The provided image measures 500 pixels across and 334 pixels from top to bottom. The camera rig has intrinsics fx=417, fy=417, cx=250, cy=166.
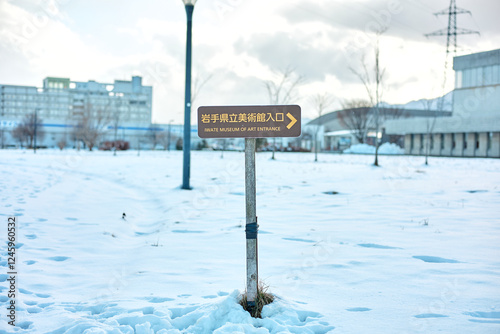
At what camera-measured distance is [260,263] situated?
5.86 metres

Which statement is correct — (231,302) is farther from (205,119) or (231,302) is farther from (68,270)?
(68,270)

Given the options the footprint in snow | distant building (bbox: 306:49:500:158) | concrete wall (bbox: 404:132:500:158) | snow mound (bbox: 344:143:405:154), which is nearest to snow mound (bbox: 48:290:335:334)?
the footprint in snow

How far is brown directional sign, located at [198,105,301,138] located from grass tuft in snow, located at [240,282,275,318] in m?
1.64

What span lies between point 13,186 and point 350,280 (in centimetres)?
1021

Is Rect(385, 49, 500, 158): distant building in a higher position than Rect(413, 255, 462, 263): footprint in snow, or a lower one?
higher

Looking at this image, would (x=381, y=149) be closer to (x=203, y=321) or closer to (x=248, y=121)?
(x=248, y=121)

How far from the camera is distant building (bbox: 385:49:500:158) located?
45906 mm

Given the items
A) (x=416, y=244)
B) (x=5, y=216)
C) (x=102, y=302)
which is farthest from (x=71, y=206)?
(x=416, y=244)

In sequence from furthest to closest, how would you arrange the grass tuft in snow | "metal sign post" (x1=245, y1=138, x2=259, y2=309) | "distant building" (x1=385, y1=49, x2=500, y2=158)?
"distant building" (x1=385, y1=49, x2=500, y2=158) → "metal sign post" (x1=245, y1=138, x2=259, y2=309) → the grass tuft in snow

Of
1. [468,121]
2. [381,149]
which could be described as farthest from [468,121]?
[381,149]

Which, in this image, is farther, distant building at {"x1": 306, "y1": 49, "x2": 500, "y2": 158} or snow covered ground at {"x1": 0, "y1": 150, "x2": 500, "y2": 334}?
distant building at {"x1": 306, "y1": 49, "x2": 500, "y2": 158}

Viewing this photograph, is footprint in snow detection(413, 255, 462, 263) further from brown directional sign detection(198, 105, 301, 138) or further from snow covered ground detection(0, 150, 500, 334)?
brown directional sign detection(198, 105, 301, 138)

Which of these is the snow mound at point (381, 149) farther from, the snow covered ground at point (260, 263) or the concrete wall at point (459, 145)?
the snow covered ground at point (260, 263)

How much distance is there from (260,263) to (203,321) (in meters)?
2.05
